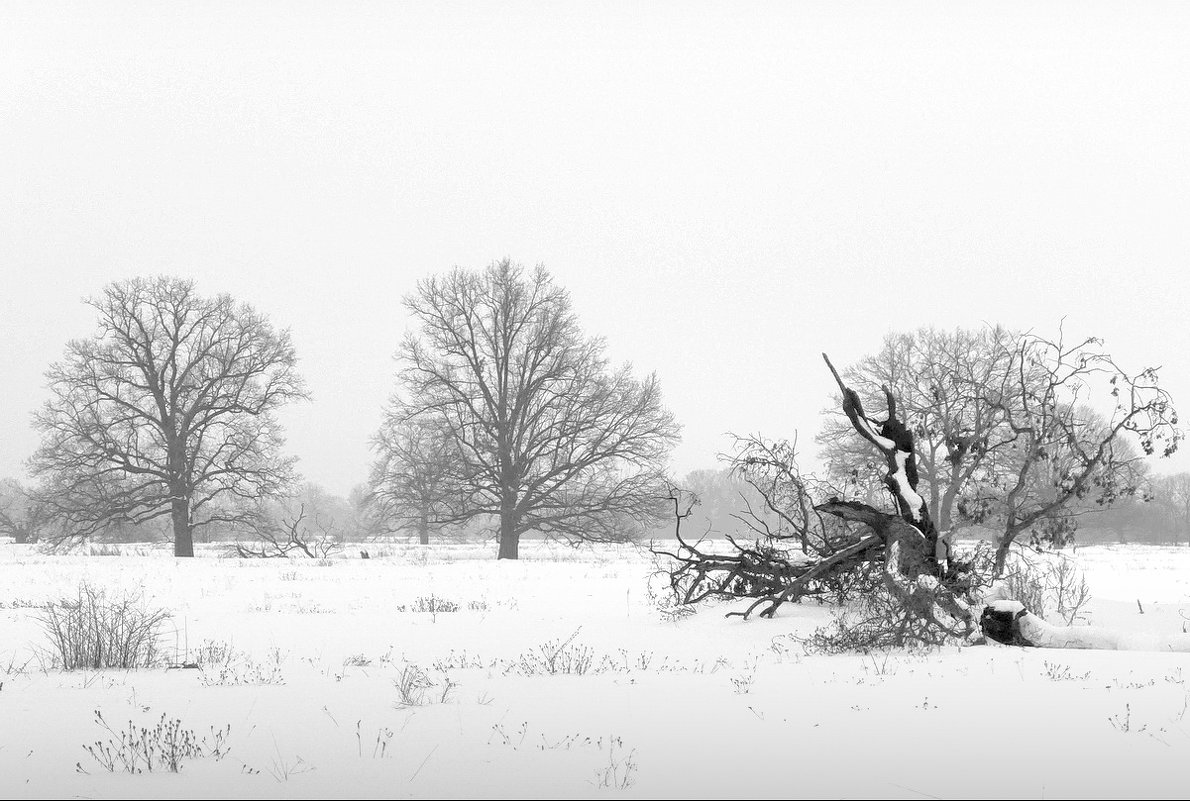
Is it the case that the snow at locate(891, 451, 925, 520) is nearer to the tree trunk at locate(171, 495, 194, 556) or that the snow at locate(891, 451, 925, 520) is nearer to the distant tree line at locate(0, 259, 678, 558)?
the distant tree line at locate(0, 259, 678, 558)

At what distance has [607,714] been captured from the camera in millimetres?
5191

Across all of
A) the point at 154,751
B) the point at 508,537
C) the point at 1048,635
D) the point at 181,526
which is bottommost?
the point at 508,537

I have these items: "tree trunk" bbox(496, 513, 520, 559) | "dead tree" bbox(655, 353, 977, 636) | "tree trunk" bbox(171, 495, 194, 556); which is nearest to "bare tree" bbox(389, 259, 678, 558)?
"tree trunk" bbox(496, 513, 520, 559)

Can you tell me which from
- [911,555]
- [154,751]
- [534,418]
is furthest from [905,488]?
[534,418]

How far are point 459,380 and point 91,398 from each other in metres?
12.3

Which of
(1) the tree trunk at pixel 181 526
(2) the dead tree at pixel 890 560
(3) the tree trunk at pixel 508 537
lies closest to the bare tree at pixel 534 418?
(3) the tree trunk at pixel 508 537

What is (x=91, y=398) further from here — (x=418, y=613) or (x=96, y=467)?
(x=418, y=613)

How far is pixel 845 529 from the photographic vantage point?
456 inches

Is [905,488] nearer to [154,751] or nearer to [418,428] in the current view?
[154,751]

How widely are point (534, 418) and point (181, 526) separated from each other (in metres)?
12.3

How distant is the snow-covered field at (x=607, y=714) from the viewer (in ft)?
12.4

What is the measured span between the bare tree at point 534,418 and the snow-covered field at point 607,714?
622 inches

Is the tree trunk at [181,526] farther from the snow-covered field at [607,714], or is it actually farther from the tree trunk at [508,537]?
the snow-covered field at [607,714]

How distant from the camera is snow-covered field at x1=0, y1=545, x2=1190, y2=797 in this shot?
378 centimetres
